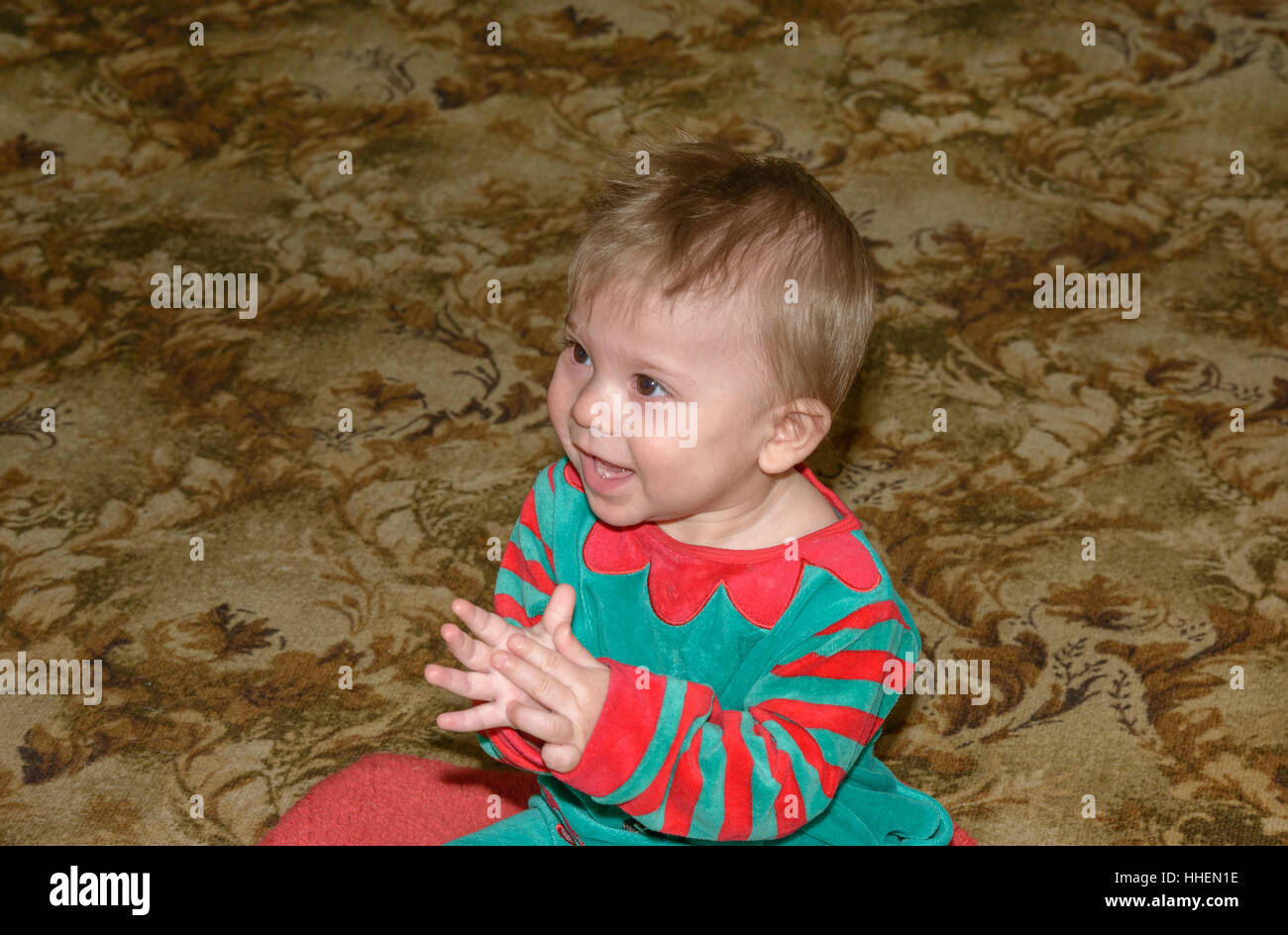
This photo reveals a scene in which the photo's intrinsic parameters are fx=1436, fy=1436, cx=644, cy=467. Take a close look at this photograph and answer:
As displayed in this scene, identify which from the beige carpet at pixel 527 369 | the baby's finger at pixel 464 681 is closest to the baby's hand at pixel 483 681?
the baby's finger at pixel 464 681

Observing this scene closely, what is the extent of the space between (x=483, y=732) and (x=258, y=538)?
2.20ft

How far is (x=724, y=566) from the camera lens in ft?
3.30

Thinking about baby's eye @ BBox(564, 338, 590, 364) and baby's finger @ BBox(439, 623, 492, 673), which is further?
baby's eye @ BBox(564, 338, 590, 364)

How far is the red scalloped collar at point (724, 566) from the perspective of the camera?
984 mm

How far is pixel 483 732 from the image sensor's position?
107 centimetres

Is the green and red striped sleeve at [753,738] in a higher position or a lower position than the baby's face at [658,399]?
lower

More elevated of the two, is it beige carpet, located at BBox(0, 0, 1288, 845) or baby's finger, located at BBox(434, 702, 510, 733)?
beige carpet, located at BBox(0, 0, 1288, 845)

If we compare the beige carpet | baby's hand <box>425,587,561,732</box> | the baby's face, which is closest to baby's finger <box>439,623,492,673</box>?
baby's hand <box>425,587,561,732</box>

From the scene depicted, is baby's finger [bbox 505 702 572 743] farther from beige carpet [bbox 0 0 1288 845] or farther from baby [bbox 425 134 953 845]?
beige carpet [bbox 0 0 1288 845]

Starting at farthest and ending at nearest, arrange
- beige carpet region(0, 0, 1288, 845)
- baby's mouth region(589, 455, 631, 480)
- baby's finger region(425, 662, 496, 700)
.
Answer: beige carpet region(0, 0, 1288, 845) < baby's mouth region(589, 455, 631, 480) < baby's finger region(425, 662, 496, 700)

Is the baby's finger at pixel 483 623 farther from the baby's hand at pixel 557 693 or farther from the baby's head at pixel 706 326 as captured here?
the baby's head at pixel 706 326

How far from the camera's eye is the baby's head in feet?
3.00

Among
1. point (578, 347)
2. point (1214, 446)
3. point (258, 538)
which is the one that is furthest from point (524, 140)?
point (578, 347)

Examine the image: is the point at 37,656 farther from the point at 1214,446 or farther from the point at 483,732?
the point at 1214,446
